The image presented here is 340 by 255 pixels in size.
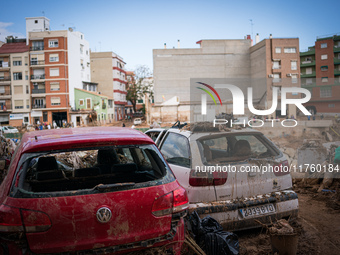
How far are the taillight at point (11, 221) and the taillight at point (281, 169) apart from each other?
11.1ft

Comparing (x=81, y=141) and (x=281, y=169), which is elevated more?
(x=81, y=141)

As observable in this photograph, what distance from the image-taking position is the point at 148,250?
106 inches

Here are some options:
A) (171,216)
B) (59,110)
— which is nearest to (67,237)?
(171,216)

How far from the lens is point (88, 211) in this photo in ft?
8.05

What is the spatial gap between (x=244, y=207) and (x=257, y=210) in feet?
0.68

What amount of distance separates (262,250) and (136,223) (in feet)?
7.28

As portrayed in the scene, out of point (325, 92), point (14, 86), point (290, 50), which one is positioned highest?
point (290, 50)

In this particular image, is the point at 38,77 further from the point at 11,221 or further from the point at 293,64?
the point at 11,221

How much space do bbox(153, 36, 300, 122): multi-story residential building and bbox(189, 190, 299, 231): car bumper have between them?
52.6m

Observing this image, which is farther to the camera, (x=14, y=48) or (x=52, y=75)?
(x=14, y=48)

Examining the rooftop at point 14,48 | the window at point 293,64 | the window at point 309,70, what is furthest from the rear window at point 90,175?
the window at point 309,70

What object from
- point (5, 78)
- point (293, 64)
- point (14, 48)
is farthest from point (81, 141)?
point (14, 48)

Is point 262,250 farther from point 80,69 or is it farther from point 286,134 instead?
point 80,69

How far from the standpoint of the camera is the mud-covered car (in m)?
4.14
